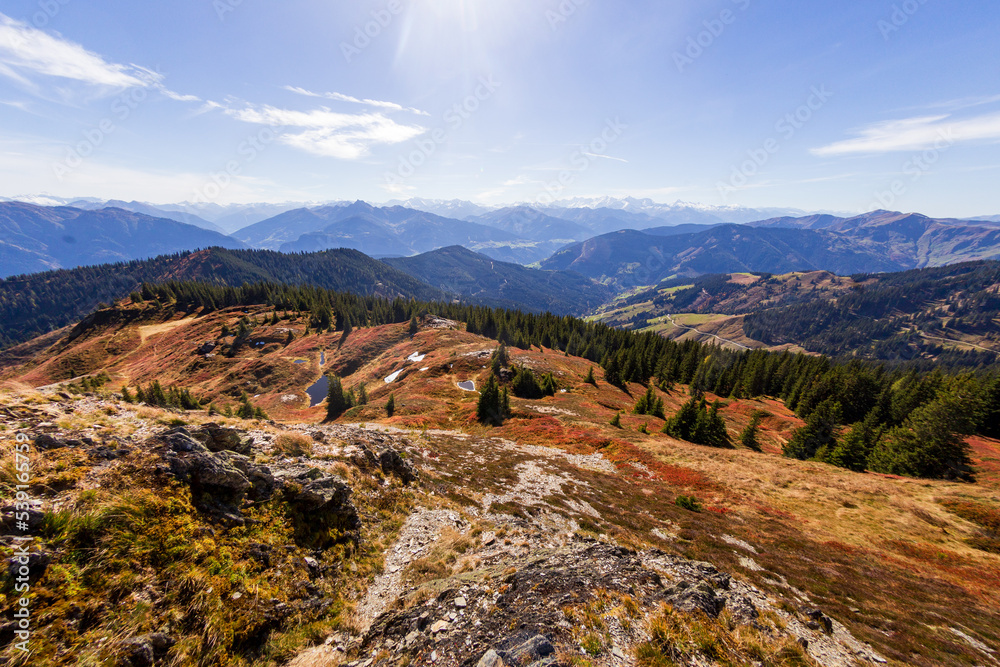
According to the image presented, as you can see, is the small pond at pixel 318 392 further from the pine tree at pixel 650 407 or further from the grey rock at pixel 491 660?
the grey rock at pixel 491 660

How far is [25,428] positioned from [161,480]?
464 cm

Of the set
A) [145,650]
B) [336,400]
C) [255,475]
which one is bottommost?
[336,400]

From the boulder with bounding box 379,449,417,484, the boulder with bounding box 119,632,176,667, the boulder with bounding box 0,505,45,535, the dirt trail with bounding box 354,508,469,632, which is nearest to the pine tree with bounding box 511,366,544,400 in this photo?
the boulder with bounding box 379,449,417,484

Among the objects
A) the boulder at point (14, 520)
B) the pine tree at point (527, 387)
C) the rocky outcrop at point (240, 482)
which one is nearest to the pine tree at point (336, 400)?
the pine tree at point (527, 387)

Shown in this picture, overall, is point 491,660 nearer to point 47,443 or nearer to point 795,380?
point 47,443

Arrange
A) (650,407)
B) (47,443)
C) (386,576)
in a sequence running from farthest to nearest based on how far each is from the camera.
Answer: (650,407) < (386,576) < (47,443)

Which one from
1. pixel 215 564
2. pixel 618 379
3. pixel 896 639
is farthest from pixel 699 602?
pixel 618 379

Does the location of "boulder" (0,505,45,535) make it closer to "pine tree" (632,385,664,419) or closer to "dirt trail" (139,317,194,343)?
"pine tree" (632,385,664,419)

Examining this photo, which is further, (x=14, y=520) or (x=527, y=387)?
(x=527, y=387)

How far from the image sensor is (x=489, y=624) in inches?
384

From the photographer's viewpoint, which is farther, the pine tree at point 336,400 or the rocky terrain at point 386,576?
the pine tree at point 336,400

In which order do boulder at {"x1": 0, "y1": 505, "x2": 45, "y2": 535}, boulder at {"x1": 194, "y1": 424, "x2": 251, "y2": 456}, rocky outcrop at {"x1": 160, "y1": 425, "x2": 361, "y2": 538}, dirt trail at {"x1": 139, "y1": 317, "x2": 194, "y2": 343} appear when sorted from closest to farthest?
boulder at {"x1": 0, "y1": 505, "x2": 45, "y2": 535} < rocky outcrop at {"x1": 160, "y1": 425, "x2": 361, "y2": 538} < boulder at {"x1": 194, "y1": 424, "x2": 251, "y2": 456} < dirt trail at {"x1": 139, "y1": 317, "x2": 194, "y2": 343}

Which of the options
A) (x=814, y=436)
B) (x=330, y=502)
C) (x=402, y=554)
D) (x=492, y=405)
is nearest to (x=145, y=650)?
(x=330, y=502)

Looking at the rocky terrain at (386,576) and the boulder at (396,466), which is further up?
the rocky terrain at (386,576)
